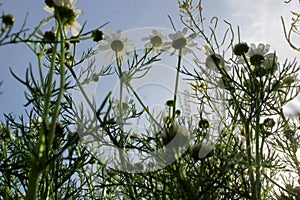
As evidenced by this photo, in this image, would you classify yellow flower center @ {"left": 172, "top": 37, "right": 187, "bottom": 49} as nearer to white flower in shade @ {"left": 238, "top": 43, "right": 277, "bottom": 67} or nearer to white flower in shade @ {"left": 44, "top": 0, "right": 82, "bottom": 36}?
white flower in shade @ {"left": 238, "top": 43, "right": 277, "bottom": 67}

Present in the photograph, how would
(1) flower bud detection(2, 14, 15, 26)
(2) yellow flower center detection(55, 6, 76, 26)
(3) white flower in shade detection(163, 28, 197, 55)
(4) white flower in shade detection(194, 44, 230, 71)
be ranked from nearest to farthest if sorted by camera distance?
(1) flower bud detection(2, 14, 15, 26) → (2) yellow flower center detection(55, 6, 76, 26) → (4) white flower in shade detection(194, 44, 230, 71) → (3) white flower in shade detection(163, 28, 197, 55)

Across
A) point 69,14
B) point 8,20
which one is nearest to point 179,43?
point 69,14

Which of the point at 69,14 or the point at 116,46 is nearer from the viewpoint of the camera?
the point at 69,14

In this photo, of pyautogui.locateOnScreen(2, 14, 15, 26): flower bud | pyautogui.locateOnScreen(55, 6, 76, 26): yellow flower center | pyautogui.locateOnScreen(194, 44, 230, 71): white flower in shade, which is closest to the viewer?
pyautogui.locateOnScreen(2, 14, 15, 26): flower bud

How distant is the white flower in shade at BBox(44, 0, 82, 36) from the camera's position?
3.78 ft

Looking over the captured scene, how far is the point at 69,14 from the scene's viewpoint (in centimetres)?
116

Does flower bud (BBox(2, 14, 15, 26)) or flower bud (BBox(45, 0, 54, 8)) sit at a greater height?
flower bud (BBox(45, 0, 54, 8))

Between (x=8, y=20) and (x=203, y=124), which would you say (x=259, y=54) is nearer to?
(x=203, y=124)

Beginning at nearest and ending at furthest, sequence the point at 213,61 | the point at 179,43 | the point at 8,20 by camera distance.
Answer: the point at 8,20 → the point at 213,61 → the point at 179,43

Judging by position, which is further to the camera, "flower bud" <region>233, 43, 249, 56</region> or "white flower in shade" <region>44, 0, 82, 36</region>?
"flower bud" <region>233, 43, 249, 56</region>

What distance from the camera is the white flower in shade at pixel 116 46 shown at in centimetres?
169

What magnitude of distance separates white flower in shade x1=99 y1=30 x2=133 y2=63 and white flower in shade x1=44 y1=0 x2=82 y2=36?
50 cm

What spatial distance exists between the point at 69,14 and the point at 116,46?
1.78ft

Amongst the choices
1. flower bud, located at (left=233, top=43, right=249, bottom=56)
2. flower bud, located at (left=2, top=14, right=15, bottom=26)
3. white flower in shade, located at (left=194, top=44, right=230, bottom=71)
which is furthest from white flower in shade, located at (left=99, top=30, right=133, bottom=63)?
flower bud, located at (left=2, top=14, right=15, bottom=26)
